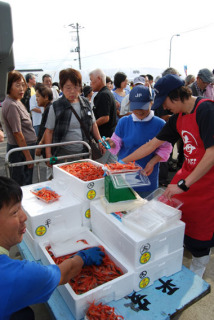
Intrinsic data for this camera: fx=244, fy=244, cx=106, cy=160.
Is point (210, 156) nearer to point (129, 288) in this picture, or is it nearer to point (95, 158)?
point (129, 288)

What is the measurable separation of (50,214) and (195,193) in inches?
46.9

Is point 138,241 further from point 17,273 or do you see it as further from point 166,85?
point 166,85

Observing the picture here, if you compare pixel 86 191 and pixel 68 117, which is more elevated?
pixel 68 117

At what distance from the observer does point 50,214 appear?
6.39 ft

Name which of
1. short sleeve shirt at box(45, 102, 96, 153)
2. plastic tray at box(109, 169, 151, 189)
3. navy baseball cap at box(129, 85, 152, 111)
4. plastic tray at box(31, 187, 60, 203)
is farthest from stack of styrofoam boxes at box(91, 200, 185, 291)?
short sleeve shirt at box(45, 102, 96, 153)

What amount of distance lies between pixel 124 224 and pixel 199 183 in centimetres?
73

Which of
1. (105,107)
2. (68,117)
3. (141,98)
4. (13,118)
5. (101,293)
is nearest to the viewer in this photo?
(101,293)

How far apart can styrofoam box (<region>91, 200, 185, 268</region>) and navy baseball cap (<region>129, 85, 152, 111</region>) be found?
3.63 feet

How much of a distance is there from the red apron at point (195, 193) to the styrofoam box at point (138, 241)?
1.17 ft

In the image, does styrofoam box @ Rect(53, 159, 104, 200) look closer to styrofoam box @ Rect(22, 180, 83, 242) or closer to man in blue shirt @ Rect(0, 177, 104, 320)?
styrofoam box @ Rect(22, 180, 83, 242)

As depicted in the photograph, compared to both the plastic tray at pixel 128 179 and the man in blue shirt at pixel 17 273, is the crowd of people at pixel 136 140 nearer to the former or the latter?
the man in blue shirt at pixel 17 273

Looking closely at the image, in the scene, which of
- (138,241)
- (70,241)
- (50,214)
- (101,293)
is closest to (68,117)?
(50,214)

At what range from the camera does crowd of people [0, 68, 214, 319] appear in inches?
51.8

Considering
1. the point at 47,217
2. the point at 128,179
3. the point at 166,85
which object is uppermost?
the point at 166,85
